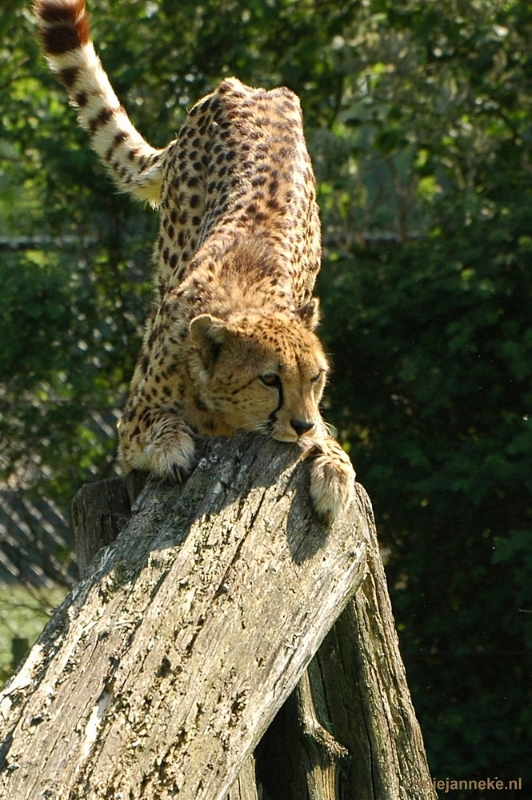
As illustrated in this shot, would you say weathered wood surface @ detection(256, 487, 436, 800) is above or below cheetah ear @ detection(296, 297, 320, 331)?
below

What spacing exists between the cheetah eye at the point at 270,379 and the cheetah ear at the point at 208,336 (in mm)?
163

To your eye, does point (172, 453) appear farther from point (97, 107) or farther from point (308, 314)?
point (97, 107)

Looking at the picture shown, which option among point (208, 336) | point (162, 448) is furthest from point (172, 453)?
point (208, 336)

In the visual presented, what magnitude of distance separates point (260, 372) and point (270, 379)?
1.3 inches

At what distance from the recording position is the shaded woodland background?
16.0ft

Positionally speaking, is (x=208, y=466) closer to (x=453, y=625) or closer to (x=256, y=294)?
(x=256, y=294)

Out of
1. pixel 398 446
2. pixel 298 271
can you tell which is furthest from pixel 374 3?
pixel 298 271

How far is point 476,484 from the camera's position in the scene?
4.72 metres

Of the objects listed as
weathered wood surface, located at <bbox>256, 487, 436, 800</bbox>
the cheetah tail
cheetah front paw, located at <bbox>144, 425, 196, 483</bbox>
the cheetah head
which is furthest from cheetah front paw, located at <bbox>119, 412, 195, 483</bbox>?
the cheetah tail

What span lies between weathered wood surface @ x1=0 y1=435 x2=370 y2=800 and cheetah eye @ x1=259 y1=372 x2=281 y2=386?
0.47 m

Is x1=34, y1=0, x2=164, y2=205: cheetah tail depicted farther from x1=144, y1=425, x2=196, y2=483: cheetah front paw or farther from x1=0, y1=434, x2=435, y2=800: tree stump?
x1=0, y1=434, x2=435, y2=800: tree stump

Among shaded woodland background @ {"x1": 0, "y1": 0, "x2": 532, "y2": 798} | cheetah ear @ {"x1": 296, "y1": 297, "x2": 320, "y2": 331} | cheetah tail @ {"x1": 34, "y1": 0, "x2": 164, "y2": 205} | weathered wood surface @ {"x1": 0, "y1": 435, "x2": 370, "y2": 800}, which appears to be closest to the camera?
weathered wood surface @ {"x1": 0, "y1": 435, "x2": 370, "y2": 800}

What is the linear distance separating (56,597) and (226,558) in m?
4.07

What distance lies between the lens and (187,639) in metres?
1.98
